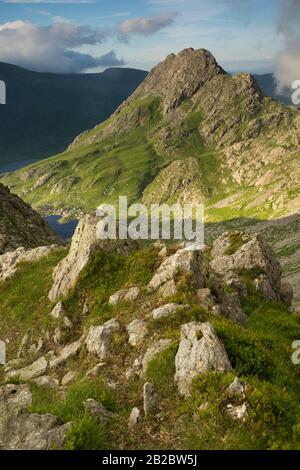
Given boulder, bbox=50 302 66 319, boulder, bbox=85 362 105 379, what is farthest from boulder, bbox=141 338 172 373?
boulder, bbox=50 302 66 319

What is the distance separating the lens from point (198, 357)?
58.4 ft

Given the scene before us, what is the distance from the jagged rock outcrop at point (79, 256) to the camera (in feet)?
100

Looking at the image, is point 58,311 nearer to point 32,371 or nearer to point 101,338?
point 32,371

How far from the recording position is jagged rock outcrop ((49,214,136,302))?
3061cm

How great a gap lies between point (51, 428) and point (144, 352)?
6.18 metres

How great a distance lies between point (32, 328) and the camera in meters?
28.8

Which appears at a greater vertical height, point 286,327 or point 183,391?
point 183,391

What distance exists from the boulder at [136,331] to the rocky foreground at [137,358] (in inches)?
2.3

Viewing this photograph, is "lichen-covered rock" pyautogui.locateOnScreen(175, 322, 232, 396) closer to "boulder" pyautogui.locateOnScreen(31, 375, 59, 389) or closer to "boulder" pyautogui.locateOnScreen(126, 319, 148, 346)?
"boulder" pyautogui.locateOnScreen(126, 319, 148, 346)

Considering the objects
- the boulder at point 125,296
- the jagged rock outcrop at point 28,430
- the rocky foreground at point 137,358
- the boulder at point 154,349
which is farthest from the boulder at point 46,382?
the boulder at point 125,296

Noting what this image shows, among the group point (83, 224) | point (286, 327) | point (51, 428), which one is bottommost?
point (286, 327)
